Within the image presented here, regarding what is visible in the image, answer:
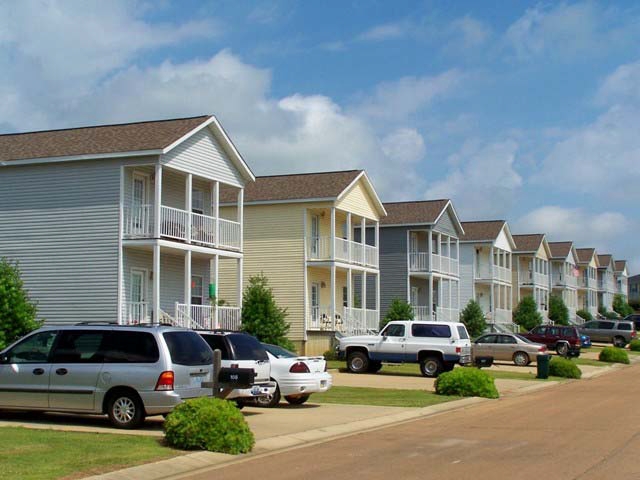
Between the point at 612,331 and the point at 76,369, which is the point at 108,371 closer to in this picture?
the point at 76,369

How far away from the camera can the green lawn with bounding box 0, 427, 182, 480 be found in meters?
11.0

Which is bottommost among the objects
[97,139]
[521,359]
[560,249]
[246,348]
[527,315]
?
[521,359]

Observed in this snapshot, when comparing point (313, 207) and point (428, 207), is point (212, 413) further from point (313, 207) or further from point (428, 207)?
point (428, 207)

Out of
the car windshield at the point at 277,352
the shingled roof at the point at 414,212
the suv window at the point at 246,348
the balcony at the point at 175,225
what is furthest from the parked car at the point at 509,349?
the suv window at the point at 246,348

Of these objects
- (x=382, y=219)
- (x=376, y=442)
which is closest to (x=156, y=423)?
(x=376, y=442)

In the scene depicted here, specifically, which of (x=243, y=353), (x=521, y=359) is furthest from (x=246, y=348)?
(x=521, y=359)

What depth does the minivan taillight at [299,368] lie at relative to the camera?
1936 centimetres

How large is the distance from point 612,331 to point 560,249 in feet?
83.0

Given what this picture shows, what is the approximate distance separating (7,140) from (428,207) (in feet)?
84.6

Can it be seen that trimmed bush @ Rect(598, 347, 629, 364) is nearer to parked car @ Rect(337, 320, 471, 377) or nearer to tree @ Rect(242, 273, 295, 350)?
parked car @ Rect(337, 320, 471, 377)

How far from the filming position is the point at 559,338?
Answer: 149 feet

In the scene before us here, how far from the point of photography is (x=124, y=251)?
28359 millimetres

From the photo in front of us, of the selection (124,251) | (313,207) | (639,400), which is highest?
(313,207)

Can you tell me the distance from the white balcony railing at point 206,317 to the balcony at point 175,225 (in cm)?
221
